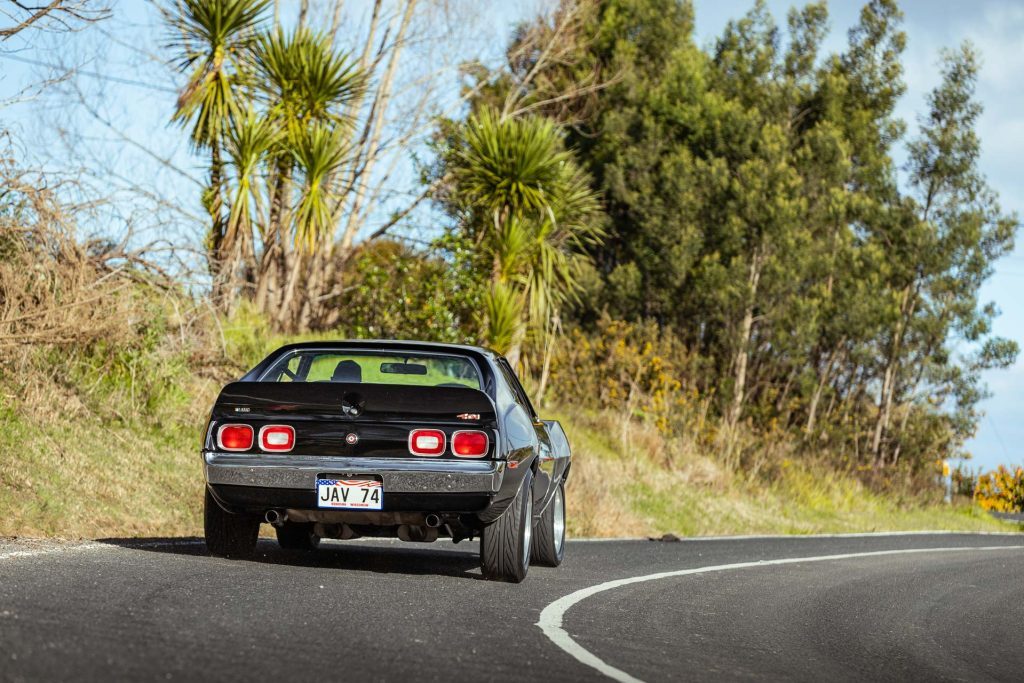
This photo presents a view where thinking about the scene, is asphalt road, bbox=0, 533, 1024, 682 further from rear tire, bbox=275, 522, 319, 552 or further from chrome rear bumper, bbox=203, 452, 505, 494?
chrome rear bumper, bbox=203, 452, 505, 494

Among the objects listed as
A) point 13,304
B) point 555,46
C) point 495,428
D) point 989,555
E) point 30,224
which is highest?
point 555,46

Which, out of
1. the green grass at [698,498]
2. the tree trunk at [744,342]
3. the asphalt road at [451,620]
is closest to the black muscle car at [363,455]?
the asphalt road at [451,620]

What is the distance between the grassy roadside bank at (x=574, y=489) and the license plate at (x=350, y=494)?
3.20m

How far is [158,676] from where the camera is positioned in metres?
4.52

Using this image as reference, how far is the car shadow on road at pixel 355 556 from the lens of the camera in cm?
891

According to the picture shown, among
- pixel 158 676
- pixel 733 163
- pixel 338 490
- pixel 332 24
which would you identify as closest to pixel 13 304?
pixel 338 490

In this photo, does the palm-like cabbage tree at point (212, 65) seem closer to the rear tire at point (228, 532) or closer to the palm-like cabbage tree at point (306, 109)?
the palm-like cabbage tree at point (306, 109)

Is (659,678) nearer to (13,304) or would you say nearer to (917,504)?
(13,304)

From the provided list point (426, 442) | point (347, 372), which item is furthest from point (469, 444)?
point (347, 372)

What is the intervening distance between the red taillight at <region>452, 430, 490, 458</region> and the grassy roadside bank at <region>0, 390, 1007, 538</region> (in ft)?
12.9

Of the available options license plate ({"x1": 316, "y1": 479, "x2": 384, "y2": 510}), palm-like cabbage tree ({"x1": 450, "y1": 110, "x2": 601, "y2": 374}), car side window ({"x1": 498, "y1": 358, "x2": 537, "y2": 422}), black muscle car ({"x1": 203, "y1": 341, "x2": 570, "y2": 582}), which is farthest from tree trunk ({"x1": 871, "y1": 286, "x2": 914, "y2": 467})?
license plate ({"x1": 316, "y1": 479, "x2": 384, "y2": 510})

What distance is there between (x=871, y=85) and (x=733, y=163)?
730 centimetres

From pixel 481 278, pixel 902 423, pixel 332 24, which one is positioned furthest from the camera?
pixel 902 423

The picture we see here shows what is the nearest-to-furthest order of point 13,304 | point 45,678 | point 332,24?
point 45,678
point 13,304
point 332,24
